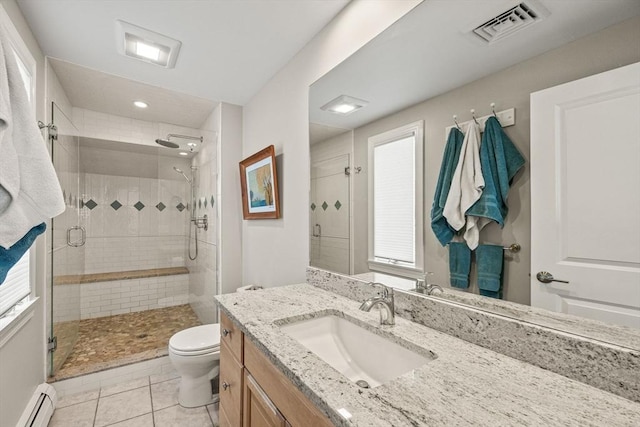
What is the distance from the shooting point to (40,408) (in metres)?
1.72

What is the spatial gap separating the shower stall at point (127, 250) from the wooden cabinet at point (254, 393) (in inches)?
57.7

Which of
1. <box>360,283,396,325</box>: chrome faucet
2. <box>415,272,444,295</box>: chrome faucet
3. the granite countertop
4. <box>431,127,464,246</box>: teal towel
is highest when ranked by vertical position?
<box>431,127,464,246</box>: teal towel

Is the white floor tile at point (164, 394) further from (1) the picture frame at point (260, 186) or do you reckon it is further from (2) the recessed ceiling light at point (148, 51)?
(2) the recessed ceiling light at point (148, 51)

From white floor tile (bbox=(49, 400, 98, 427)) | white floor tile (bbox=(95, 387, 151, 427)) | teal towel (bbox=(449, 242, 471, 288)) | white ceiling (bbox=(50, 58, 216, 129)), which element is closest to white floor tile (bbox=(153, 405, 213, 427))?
white floor tile (bbox=(95, 387, 151, 427))

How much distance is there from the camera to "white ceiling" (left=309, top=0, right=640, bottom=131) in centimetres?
75

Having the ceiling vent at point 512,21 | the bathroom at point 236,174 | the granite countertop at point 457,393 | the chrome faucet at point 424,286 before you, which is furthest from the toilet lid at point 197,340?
the ceiling vent at point 512,21

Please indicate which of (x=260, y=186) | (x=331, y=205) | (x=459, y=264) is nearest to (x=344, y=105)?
(x=331, y=205)

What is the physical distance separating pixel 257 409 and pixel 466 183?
3.59 ft

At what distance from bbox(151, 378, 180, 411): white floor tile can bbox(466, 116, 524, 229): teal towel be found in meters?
2.29

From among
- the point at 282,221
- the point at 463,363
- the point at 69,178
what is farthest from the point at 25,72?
the point at 463,363

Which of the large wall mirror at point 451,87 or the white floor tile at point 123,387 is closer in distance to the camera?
the large wall mirror at point 451,87

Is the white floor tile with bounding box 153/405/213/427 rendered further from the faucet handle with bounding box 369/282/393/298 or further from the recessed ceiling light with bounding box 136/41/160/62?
the recessed ceiling light with bounding box 136/41/160/62

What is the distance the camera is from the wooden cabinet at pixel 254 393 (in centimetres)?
77

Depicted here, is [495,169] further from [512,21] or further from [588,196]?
[512,21]
